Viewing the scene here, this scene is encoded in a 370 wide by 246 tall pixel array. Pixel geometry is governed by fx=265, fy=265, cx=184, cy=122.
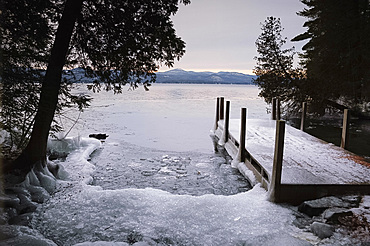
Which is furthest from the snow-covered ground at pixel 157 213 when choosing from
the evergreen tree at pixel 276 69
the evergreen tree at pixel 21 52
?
the evergreen tree at pixel 276 69

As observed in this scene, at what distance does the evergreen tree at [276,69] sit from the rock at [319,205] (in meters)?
19.2

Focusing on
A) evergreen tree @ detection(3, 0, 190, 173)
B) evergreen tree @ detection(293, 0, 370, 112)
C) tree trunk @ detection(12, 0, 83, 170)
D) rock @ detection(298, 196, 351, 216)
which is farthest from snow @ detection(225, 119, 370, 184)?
evergreen tree @ detection(293, 0, 370, 112)

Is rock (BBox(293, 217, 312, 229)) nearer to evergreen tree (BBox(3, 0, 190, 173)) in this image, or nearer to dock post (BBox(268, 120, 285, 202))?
dock post (BBox(268, 120, 285, 202))

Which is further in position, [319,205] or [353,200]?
[353,200]

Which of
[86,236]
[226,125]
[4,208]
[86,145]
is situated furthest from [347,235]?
[86,145]

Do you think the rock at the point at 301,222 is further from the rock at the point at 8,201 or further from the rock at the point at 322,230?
the rock at the point at 8,201

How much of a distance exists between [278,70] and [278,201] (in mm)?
20181

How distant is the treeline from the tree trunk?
20.1 meters

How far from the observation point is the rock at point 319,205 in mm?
5203

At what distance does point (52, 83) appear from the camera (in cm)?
670

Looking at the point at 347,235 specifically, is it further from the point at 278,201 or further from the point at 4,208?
the point at 4,208

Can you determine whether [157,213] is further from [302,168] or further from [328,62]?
[328,62]

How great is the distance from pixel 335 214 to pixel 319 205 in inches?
17.3

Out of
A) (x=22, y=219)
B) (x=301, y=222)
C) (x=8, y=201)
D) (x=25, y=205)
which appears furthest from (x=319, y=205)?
(x=8, y=201)
